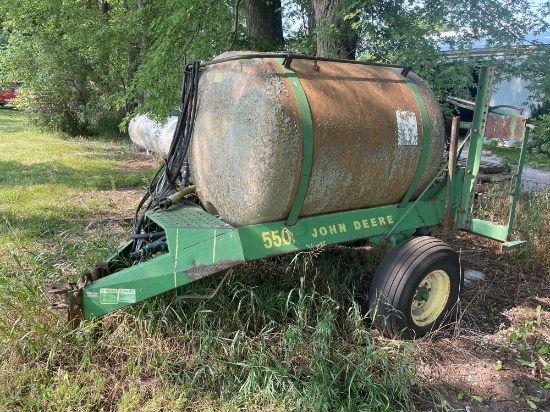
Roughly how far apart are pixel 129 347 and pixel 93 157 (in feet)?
28.0

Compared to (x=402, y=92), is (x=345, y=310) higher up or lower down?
lower down

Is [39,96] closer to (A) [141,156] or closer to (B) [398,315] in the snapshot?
(A) [141,156]

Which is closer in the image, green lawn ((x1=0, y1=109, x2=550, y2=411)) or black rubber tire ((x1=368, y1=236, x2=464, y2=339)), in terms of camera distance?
green lawn ((x1=0, y1=109, x2=550, y2=411))

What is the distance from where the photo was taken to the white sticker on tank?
3342 mm

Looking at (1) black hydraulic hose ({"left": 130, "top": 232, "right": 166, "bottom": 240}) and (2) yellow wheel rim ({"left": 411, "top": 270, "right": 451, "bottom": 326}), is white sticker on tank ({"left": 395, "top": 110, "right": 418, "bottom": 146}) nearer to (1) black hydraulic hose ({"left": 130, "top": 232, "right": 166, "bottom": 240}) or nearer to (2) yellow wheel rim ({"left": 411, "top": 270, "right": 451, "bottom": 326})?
(2) yellow wheel rim ({"left": 411, "top": 270, "right": 451, "bottom": 326})

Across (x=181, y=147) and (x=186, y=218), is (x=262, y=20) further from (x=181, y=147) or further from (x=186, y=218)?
(x=186, y=218)

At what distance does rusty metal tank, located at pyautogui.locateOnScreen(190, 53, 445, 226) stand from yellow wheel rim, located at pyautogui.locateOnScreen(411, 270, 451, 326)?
65 cm

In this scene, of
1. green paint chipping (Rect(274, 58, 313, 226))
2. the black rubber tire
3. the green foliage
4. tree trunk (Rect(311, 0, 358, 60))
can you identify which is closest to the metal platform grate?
green paint chipping (Rect(274, 58, 313, 226))

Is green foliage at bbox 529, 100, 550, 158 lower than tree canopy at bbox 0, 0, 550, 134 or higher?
lower

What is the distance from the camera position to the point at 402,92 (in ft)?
11.5

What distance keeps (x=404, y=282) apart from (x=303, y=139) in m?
1.22

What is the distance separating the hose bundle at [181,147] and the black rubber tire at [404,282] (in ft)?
5.21

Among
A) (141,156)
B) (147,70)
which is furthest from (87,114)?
(147,70)

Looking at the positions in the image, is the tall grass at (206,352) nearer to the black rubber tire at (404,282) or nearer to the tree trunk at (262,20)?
the black rubber tire at (404,282)
